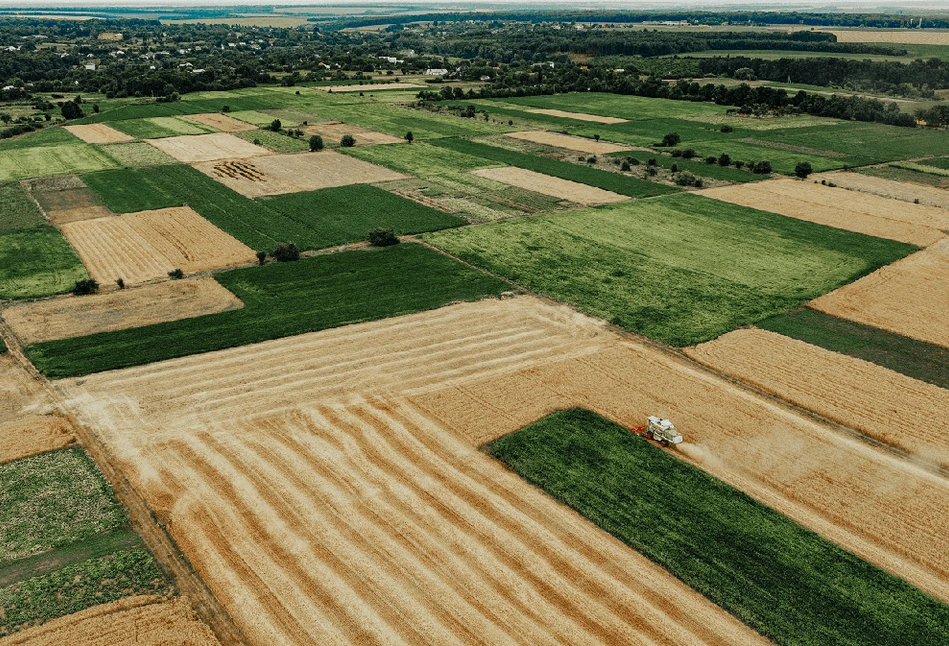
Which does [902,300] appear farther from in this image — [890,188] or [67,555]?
[67,555]

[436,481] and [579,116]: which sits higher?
[579,116]

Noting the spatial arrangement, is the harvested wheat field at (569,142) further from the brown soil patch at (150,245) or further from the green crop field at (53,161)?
the green crop field at (53,161)

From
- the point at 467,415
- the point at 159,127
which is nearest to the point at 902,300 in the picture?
the point at 467,415

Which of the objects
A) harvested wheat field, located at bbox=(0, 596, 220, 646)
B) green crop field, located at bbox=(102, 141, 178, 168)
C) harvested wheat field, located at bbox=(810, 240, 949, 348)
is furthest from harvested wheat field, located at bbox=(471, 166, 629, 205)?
harvested wheat field, located at bbox=(0, 596, 220, 646)

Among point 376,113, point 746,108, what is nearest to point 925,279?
point 746,108

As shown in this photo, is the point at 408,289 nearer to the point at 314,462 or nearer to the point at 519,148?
the point at 314,462

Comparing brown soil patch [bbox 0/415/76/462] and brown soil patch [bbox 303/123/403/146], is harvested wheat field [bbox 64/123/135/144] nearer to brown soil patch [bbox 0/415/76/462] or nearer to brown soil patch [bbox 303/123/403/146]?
brown soil patch [bbox 303/123/403/146]
